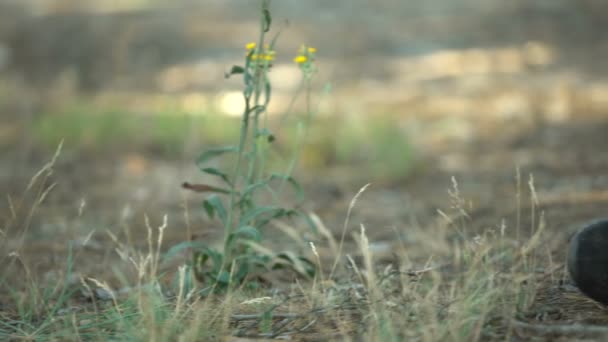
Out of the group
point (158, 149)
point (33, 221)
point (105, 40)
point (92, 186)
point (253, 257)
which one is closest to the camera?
point (253, 257)

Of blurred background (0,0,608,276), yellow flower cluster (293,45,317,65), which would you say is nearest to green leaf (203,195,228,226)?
blurred background (0,0,608,276)

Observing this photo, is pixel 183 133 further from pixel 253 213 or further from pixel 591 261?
pixel 591 261

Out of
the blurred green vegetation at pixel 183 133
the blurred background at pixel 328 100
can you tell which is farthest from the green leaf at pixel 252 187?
Result: the blurred green vegetation at pixel 183 133

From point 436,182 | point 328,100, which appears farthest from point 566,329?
point 328,100

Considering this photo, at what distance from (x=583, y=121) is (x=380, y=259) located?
14.6ft

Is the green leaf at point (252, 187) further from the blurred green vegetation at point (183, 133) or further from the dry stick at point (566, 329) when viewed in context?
the blurred green vegetation at point (183, 133)

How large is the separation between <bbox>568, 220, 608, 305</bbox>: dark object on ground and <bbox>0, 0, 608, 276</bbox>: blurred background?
1164 mm

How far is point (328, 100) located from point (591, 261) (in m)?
6.61

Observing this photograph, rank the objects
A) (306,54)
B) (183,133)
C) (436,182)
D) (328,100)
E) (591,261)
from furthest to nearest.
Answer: (328,100) → (183,133) → (436,182) → (306,54) → (591,261)

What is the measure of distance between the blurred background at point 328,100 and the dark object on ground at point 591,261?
116 centimetres

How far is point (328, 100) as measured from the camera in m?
8.98

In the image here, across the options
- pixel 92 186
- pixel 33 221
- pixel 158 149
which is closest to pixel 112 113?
pixel 158 149

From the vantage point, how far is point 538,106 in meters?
8.43

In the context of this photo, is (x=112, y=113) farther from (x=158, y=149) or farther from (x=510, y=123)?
(x=510, y=123)
